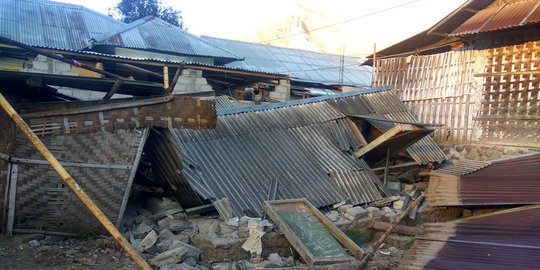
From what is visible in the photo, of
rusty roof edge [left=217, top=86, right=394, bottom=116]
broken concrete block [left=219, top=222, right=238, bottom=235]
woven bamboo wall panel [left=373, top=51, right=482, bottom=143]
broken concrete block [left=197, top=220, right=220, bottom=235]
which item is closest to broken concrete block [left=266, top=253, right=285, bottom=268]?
broken concrete block [left=219, top=222, right=238, bottom=235]

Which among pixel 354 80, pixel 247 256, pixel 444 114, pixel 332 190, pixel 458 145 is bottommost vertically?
pixel 247 256

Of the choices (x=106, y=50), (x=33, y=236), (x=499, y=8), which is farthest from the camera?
(x=106, y=50)

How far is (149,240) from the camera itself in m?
5.61

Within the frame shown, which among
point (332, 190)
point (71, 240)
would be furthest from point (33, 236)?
point (332, 190)

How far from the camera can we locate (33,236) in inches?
220

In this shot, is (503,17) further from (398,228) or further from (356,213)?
(356,213)

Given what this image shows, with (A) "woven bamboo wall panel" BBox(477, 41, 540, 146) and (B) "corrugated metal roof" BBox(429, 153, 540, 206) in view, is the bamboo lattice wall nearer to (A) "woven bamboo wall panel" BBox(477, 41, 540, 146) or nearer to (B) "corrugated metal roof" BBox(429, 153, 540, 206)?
(A) "woven bamboo wall panel" BBox(477, 41, 540, 146)

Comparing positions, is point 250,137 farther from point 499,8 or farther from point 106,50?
point 106,50

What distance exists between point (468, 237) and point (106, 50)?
14.6 metres

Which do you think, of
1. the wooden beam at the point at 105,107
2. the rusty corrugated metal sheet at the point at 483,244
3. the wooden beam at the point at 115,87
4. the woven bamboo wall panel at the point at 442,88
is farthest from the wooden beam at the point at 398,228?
the woven bamboo wall panel at the point at 442,88

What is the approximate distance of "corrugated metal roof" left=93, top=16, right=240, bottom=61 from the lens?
15.6 meters

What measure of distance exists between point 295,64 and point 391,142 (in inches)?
566

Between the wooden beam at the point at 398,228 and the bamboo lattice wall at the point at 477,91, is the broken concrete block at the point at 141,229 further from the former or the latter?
the bamboo lattice wall at the point at 477,91

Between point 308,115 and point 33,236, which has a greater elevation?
point 308,115
